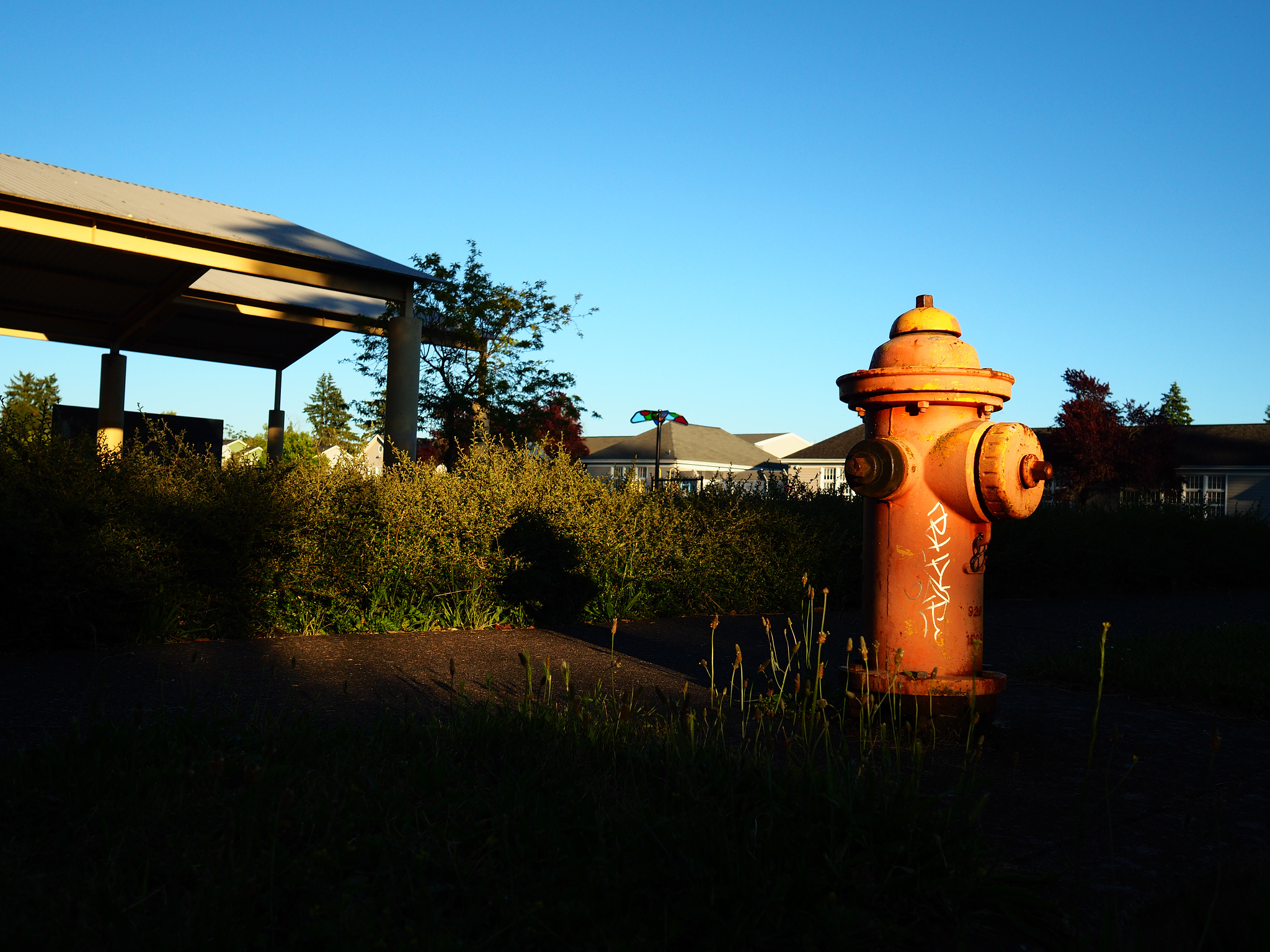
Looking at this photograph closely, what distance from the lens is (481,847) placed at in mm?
2689

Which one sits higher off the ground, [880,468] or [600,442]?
[600,442]

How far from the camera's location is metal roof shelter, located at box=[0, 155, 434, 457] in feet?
37.8

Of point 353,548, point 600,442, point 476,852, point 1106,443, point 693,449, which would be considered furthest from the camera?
point 600,442

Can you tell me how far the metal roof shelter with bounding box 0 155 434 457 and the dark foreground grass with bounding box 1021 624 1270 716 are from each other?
8.44 meters

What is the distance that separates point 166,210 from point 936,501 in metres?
12.5

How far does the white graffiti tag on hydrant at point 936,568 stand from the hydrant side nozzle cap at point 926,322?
0.79 meters

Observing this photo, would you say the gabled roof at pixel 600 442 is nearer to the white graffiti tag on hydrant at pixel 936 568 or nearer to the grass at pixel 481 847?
the white graffiti tag on hydrant at pixel 936 568

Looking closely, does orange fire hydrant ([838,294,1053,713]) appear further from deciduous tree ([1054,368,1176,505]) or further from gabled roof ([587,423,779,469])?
gabled roof ([587,423,779,469])

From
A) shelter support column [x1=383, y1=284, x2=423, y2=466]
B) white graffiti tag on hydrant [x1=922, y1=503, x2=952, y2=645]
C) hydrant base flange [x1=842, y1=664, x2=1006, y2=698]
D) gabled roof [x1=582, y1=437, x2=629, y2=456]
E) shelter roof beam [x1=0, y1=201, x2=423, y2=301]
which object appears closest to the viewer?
hydrant base flange [x1=842, y1=664, x2=1006, y2=698]

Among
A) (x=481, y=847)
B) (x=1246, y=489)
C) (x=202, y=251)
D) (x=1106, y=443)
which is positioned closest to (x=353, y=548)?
(x=481, y=847)

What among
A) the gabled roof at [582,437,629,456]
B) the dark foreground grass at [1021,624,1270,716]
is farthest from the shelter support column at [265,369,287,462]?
the gabled roof at [582,437,629,456]

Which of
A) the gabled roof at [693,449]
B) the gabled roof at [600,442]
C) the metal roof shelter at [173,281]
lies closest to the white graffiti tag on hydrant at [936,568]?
the metal roof shelter at [173,281]

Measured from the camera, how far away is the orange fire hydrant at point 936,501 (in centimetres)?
407

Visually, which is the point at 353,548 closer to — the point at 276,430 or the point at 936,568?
the point at 936,568
